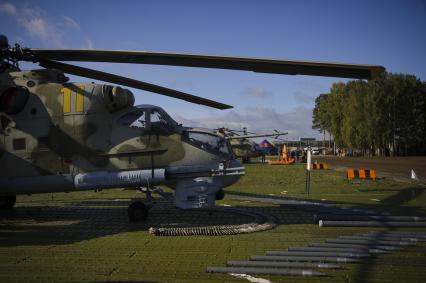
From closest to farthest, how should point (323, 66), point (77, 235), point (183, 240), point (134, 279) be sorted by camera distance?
point (134, 279)
point (323, 66)
point (183, 240)
point (77, 235)

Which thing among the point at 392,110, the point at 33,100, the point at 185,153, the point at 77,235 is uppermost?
the point at 392,110

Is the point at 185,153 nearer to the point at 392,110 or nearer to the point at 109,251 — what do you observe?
the point at 109,251

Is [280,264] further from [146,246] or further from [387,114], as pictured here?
[387,114]

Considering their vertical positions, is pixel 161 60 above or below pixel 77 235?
above

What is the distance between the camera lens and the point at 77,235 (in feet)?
28.8

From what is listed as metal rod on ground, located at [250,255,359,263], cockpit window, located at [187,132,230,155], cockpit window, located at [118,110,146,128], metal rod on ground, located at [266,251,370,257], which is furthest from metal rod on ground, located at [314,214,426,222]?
cockpit window, located at [118,110,146,128]

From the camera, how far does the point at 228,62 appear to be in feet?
25.0

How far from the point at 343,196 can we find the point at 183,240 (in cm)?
1061

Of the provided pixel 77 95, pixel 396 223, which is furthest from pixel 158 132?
pixel 396 223

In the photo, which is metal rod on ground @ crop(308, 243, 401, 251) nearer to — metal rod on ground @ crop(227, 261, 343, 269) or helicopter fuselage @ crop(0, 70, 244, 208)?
metal rod on ground @ crop(227, 261, 343, 269)

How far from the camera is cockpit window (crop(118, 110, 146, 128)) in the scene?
10.1 m

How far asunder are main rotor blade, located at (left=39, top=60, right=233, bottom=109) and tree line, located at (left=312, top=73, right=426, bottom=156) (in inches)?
2795

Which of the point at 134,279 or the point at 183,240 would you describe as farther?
the point at 183,240

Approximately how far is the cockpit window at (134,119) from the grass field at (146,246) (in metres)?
2.75
